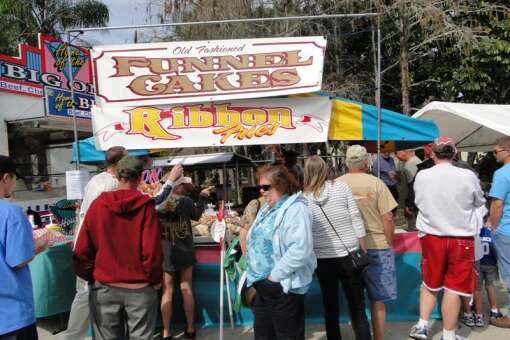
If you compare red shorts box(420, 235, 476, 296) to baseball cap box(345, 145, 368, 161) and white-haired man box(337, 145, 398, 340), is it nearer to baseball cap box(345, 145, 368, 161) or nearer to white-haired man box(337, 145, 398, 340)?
white-haired man box(337, 145, 398, 340)

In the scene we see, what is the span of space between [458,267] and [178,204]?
2.43 meters

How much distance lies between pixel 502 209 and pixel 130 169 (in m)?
3.18

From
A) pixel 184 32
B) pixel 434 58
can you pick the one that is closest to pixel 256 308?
pixel 184 32

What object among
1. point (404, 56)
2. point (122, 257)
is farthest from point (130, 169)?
point (404, 56)

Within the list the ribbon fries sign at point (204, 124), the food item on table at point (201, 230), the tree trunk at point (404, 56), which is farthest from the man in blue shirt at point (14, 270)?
the tree trunk at point (404, 56)

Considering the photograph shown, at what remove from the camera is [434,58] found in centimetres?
1310

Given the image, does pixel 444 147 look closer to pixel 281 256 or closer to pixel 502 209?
pixel 502 209

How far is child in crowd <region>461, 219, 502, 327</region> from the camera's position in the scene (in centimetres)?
419

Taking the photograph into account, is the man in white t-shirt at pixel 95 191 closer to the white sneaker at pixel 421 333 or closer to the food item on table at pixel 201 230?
the food item on table at pixel 201 230

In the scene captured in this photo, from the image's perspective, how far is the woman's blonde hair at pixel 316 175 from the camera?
3.34m

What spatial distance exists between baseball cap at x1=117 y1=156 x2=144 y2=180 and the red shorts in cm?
243

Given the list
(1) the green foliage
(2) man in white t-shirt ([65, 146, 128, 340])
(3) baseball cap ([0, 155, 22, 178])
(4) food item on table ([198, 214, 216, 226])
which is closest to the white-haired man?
(2) man in white t-shirt ([65, 146, 128, 340])

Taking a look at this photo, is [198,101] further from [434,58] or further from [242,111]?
[434,58]

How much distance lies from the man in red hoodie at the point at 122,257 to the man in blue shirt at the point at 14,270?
50cm
